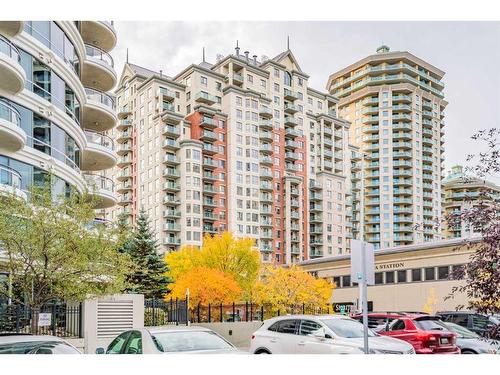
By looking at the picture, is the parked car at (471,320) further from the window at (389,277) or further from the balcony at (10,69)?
the window at (389,277)

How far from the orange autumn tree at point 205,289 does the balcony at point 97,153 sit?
36.7 feet

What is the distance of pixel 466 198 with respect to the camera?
12352 millimetres

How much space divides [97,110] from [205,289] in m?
16.5

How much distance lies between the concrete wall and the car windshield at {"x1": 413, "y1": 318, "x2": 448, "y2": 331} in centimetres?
1466

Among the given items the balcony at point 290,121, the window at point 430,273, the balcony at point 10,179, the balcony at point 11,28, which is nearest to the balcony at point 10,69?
the balcony at point 11,28

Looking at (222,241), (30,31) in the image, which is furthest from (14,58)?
(222,241)

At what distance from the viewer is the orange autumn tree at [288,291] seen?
45.8 meters

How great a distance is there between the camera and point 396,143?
12625cm

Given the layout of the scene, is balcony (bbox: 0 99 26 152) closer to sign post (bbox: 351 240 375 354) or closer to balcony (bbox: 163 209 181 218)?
sign post (bbox: 351 240 375 354)

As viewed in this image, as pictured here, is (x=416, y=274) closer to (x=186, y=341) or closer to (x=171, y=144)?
(x=171, y=144)

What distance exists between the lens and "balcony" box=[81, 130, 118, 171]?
125 feet

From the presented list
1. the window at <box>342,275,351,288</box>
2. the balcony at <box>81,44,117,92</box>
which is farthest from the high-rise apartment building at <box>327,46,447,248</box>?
the balcony at <box>81,44,117,92</box>

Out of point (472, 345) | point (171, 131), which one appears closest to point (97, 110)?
point (472, 345)

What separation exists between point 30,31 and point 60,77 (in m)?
2.97
